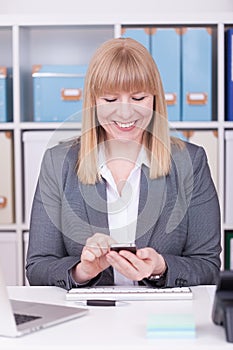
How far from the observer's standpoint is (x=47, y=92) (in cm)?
303

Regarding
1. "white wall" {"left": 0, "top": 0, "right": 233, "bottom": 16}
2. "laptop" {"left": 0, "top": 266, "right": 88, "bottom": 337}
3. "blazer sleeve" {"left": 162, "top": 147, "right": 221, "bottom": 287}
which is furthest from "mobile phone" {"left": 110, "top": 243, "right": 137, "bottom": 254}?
"white wall" {"left": 0, "top": 0, "right": 233, "bottom": 16}

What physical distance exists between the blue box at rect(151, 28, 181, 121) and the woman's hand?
57.9 inches

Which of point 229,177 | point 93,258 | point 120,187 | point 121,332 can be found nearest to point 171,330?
point 121,332

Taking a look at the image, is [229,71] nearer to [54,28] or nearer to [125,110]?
[54,28]

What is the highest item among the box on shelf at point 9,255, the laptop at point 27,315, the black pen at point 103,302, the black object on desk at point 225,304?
the black object on desk at point 225,304

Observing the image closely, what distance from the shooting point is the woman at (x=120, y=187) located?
5.28 feet

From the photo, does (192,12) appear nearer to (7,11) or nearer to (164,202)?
(7,11)

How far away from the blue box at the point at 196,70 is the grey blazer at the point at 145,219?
44.7 inches

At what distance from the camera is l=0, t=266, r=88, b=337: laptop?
4.04 feet

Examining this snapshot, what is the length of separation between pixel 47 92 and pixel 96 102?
139cm

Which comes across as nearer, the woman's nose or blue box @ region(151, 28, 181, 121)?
the woman's nose

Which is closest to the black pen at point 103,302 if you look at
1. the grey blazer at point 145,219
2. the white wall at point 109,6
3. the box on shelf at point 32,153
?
the grey blazer at point 145,219

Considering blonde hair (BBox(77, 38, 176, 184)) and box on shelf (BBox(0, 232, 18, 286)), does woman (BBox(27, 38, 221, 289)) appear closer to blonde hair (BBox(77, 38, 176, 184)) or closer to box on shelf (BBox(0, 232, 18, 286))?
blonde hair (BBox(77, 38, 176, 184))

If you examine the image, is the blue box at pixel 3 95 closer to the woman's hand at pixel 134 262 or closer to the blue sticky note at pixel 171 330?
the woman's hand at pixel 134 262
